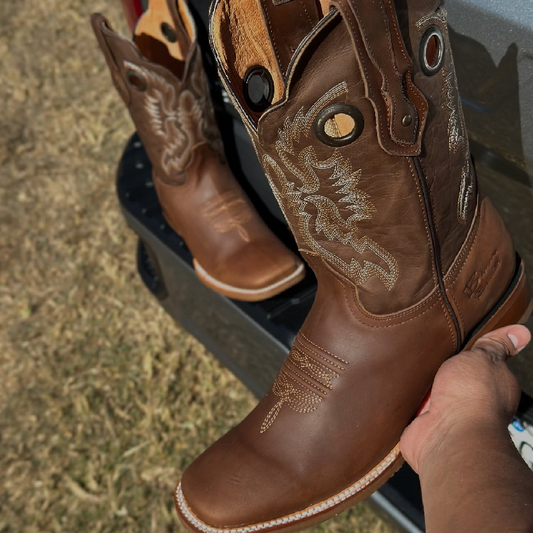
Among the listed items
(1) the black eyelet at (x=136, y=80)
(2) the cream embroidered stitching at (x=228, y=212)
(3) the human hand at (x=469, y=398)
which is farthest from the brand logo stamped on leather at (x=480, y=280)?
(1) the black eyelet at (x=136, y=80)

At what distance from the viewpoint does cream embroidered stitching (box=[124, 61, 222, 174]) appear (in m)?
1.70

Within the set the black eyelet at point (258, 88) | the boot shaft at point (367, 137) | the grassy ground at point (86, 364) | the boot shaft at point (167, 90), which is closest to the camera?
the boot shaft at point (367, 137)

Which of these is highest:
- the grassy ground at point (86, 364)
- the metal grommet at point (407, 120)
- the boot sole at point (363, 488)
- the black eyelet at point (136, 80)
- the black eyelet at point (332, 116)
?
the black eyelet at point (332, 116)

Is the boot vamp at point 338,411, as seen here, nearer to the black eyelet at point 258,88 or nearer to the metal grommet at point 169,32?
the black eyelet at point 258,88

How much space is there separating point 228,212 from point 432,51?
0.91m

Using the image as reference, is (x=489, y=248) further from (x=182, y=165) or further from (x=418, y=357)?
(x=182, y=165)

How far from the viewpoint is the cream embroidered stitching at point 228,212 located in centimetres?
181

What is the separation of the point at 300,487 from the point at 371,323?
345mm

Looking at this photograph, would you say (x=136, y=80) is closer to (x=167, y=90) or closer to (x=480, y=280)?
(x=167, y=90)

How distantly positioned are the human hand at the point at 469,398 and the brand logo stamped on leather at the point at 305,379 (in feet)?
0.64

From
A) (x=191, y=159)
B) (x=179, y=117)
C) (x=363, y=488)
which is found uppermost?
(x=179, y=117)

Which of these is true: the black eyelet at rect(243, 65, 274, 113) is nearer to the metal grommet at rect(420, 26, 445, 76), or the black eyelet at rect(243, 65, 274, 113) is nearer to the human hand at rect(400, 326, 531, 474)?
the metal grommet at rect(420, 26, 445, 76)

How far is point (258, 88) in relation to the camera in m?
1.14

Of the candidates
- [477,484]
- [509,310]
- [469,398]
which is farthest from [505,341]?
[477,484]
